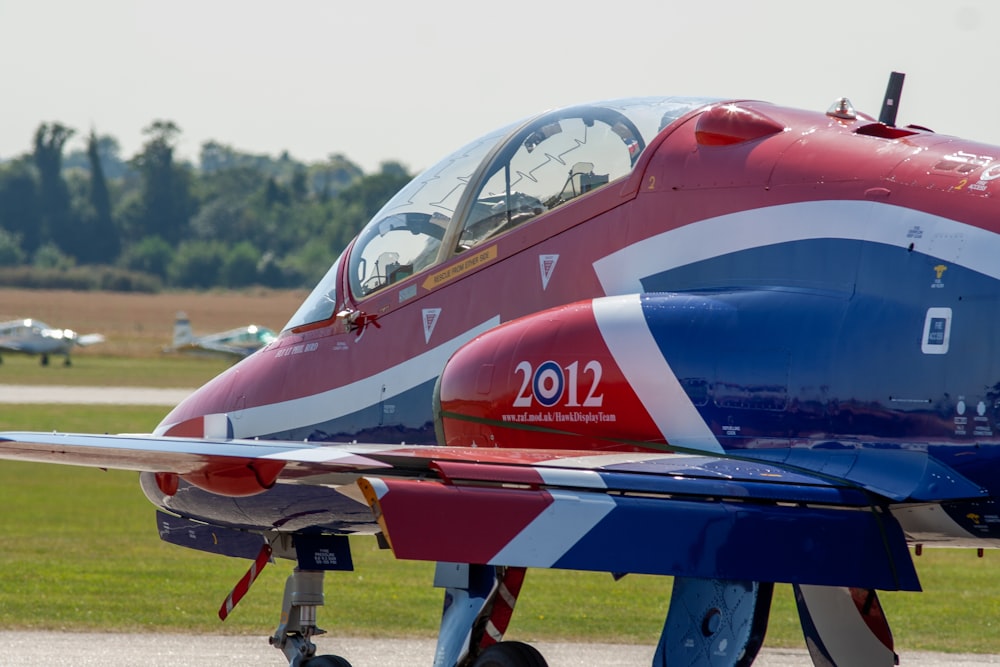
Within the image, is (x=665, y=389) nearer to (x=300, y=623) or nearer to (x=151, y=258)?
(x=300, y=623)

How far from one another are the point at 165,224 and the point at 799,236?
165712 mm

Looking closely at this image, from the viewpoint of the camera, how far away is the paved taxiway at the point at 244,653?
38.8 ft

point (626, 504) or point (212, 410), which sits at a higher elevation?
point (626, 504)

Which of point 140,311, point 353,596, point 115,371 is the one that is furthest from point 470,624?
point 140,311

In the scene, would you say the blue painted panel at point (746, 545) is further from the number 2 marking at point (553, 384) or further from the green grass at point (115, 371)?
the green grass at point (115, 371)

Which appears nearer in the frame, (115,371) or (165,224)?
(115,371)

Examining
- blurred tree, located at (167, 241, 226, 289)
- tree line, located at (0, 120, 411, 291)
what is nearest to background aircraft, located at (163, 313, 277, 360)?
tree line, located at (0, 120, 411, 291)

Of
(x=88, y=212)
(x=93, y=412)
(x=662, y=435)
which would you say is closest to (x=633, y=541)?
(x=662, y=435)

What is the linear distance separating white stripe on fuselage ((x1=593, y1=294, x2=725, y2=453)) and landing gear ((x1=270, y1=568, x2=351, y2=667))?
9.11 ft

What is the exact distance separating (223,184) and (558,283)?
584ft

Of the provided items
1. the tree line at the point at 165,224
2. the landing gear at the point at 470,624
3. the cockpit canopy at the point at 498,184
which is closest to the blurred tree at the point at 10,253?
the tree line at the point at 165,224

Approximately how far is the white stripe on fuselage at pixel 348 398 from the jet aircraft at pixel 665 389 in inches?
0.7

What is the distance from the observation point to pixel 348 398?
8.71 m

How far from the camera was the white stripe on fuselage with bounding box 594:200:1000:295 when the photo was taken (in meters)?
6.39
